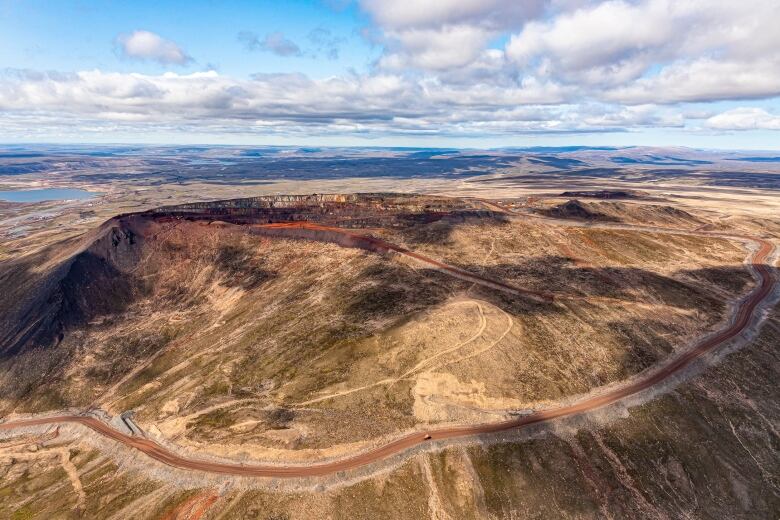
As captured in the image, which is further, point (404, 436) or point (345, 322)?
point (345, 322)

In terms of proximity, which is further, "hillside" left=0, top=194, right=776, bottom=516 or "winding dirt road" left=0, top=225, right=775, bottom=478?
"hillside" left=0, top=194, right=776, bottom=516

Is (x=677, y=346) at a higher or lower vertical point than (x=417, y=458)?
higher

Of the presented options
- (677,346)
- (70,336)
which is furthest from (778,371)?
(70,336)

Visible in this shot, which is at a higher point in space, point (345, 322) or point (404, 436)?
point (345, 322)

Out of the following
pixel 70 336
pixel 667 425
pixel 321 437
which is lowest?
pixel 70 336

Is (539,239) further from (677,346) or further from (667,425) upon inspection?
(667,425)

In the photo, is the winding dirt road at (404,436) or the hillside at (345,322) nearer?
the winding dirt road at (404,436)

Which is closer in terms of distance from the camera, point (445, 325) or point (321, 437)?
point (321, 437)

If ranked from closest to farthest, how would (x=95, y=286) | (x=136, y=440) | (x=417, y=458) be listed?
(x=417, y=458), (x=136, y=440), (x=95, y=286)
